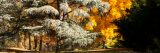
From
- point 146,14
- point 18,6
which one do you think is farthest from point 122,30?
point 18,6

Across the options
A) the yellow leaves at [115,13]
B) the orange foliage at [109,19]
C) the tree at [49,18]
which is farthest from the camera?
the orange foliage at [109,19]

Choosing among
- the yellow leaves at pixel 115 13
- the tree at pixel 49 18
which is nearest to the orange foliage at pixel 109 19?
the yellow leaves at pixel 115 13

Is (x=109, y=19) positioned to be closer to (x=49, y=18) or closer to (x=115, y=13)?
(x=115, y=13)

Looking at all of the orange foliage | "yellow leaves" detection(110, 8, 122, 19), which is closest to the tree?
the orange foliage

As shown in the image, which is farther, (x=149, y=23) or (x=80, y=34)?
(x=80, y=34)

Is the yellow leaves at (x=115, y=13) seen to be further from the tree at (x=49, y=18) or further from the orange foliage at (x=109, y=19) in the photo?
the tree at (x=49, y=18)

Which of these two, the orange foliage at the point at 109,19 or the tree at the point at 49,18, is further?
the orange foliage at the point at 109,19

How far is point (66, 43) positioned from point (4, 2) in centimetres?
570

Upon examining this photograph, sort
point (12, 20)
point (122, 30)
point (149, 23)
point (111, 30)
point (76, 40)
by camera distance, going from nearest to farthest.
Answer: point (149, 23)
point (122, 30)
point (76, 40)
point (12, 20)
point (111, 30)

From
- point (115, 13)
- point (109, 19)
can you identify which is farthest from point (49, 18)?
point (115, 13)

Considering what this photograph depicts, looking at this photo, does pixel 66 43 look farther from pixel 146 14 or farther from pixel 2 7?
pixel 146 14

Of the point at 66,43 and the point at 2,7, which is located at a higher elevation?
the point at 2,7

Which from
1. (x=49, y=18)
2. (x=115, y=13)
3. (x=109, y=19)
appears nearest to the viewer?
(x=49, y=18)

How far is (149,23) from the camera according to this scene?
16.6 meters
